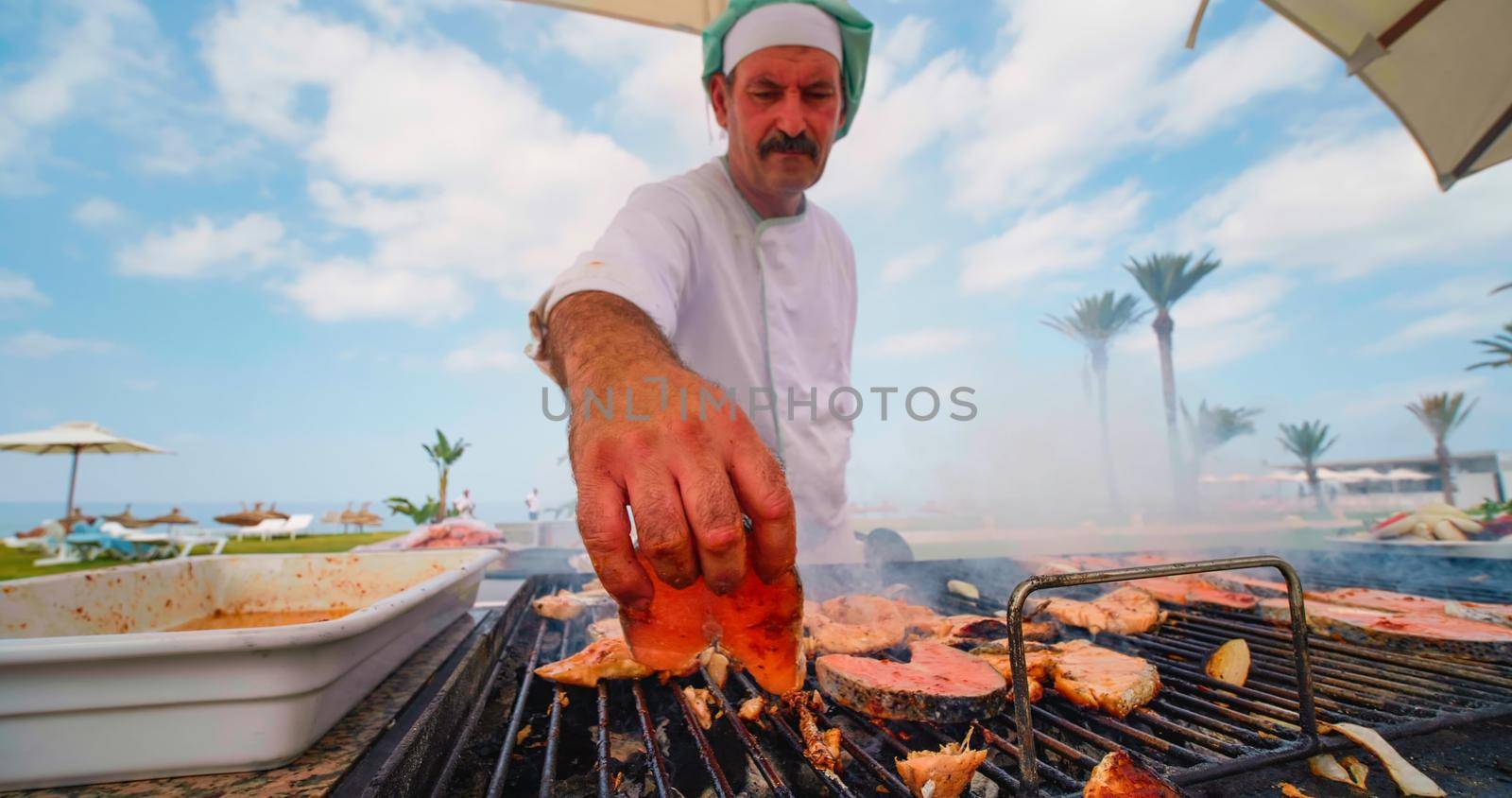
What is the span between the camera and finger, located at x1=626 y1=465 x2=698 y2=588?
29.6 inches

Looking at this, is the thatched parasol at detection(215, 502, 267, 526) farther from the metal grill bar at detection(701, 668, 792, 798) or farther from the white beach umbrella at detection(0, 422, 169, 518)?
the metal grill bar at detection(701, 668, 792, 798)

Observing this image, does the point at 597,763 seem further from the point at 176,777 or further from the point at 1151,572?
the point at 1151,572

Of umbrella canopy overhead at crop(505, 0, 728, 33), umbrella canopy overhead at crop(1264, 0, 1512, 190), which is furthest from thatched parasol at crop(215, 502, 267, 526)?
umbrella canopy overhead at crop(1264, 0, 1512, 190)

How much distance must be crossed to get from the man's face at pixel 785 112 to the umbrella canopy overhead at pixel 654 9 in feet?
5.79

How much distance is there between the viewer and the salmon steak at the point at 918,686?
4.50ft

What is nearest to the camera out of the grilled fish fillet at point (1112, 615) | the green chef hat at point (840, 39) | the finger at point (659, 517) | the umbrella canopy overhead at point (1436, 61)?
the finger at point (659, 517)

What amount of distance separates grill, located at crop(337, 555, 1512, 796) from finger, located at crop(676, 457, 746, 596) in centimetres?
46

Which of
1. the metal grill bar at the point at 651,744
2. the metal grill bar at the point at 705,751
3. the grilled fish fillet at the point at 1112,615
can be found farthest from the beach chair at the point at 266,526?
the grilled fish fillet at the point at 1112,615

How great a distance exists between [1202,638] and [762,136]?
93.9 inches

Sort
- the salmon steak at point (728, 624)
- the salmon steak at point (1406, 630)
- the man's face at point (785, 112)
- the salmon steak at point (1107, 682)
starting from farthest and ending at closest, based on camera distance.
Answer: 1. the man's face at point (785, 112)
2. the salmon steak at point (1406, 630)
3. the salmon steak at point (1107, 682)
4. the salmon steak at point (728, 624)

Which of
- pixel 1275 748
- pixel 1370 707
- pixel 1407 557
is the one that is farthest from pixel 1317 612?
pixel 1407 557

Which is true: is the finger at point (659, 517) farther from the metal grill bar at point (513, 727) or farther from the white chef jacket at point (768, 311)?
the white chef jacket at point (768, 311)

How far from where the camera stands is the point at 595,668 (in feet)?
5.44

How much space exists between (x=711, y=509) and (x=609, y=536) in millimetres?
145
